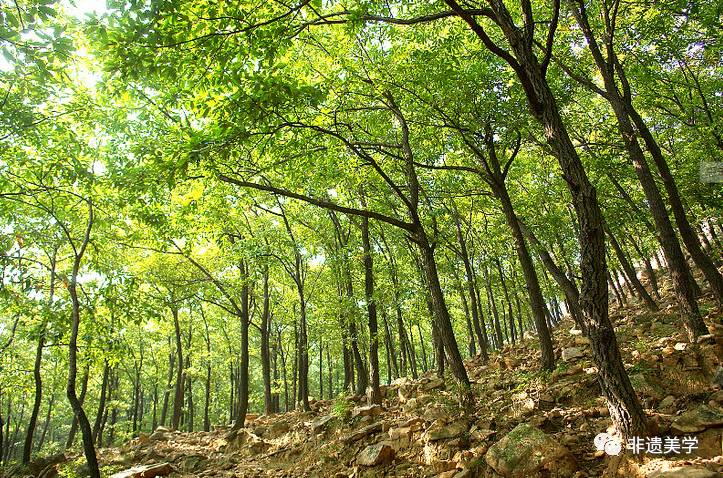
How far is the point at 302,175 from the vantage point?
962 cm

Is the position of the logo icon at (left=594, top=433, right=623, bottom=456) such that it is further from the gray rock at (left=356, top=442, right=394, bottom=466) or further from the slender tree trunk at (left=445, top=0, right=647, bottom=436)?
the gray rock at (left=356, top=442, right=394, bottom=466)

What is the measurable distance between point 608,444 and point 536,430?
2.85 ft

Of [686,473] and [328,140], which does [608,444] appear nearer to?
[686,473]

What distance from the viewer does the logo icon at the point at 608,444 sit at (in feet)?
14.8

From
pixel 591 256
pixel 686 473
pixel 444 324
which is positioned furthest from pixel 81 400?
pixel 686 473

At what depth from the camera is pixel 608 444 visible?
15.5 ft

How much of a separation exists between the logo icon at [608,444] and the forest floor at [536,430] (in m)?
0.09

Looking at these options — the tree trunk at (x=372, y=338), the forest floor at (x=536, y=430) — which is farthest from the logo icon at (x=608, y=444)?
the tree trunk at (x=372, y=338)

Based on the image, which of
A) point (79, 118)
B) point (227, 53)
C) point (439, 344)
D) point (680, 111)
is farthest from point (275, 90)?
point (680, 111)

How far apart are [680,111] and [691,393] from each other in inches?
588

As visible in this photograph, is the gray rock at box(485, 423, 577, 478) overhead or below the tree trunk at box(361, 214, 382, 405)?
below

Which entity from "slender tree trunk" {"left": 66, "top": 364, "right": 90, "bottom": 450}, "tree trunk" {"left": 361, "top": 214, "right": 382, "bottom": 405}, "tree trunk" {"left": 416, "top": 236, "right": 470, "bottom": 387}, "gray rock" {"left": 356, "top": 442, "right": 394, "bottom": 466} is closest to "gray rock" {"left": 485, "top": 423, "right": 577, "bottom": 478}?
"gray rock" {"left": 356, "top": 442, "right": 394, "bottom": 466}

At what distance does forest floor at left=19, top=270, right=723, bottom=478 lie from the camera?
443cm

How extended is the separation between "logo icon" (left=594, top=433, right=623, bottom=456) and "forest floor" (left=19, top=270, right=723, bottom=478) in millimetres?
85
